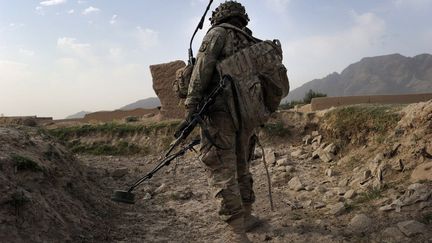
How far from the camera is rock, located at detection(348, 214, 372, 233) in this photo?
4.04 m

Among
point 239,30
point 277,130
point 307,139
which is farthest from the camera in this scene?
point 277,130

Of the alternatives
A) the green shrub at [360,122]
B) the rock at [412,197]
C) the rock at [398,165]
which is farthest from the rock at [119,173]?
the rock at [412,197]

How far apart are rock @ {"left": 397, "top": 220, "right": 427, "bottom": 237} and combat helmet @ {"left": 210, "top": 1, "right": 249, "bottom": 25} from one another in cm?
232

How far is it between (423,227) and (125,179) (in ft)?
16.2

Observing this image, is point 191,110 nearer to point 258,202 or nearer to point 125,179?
point 258,202

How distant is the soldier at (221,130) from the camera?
153 inches

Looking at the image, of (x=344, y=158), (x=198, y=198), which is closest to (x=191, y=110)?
(x=198, y=198)

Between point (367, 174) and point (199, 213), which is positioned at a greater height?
point (367, 174)

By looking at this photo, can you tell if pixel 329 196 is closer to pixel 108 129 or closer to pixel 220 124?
→ pixel 220 124

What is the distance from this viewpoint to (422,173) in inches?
188

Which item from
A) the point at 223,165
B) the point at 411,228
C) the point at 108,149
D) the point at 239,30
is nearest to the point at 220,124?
the point at 223,165

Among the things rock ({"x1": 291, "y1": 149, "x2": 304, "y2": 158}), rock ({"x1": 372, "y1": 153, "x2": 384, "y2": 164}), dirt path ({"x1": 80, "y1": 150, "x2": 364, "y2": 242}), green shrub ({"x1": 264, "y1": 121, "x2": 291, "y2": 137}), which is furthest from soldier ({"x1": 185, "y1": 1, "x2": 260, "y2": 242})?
green shrub ({"x1": 264, "y1": 121, "x2": 291, "y2": 137})

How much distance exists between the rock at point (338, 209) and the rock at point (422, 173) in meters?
0.83

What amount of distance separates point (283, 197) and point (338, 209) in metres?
1.12
